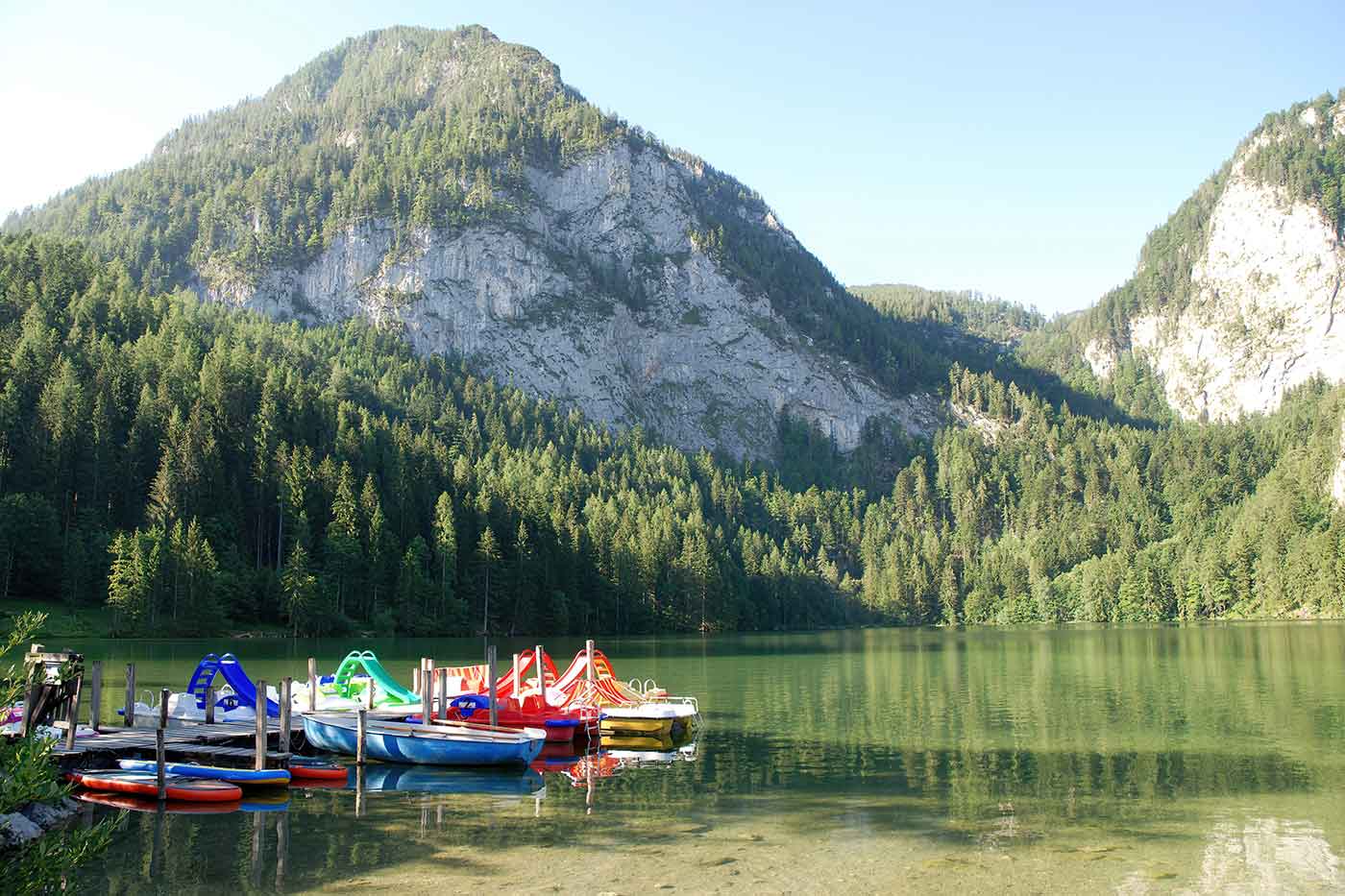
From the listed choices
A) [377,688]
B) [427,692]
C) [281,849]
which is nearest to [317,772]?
[427,692]

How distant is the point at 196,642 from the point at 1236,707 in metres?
78.5

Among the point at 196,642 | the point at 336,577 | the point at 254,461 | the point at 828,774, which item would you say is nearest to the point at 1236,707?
the point at 828,774

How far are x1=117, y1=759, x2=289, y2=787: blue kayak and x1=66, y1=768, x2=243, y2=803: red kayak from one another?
0.64m

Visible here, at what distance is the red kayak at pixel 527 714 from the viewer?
39312mm

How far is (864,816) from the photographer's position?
2489 cm

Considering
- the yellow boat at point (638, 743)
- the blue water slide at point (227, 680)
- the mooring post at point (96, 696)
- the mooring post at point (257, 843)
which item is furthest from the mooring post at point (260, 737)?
the yellow boat at point (638, 743)

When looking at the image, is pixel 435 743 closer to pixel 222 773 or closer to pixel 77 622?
pixel 222 773

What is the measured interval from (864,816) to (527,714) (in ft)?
61.7

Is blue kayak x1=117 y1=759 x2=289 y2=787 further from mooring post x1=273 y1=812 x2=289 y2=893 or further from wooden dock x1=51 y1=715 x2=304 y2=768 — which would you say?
mooring post x1=273 y1=812 x2=289 y2=893

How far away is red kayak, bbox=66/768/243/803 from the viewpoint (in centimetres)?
2697

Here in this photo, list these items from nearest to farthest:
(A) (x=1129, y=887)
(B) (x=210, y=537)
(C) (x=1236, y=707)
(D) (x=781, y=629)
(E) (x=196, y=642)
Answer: (A) (x=1129, y=887) < (C) (x=1236, y=707) < (E) (x=196, y=642) < (B) (x=210, y=537) < (D) (x=781, y=629)

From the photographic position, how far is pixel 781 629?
17675 cm

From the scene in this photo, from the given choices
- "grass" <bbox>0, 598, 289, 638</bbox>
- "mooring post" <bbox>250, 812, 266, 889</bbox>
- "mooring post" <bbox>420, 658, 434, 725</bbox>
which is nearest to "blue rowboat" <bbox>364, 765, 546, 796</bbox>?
"mooring post" <bbox>420, 658, 434, 725</bbox>

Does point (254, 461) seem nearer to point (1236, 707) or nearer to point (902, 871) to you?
point (1236, 707)
